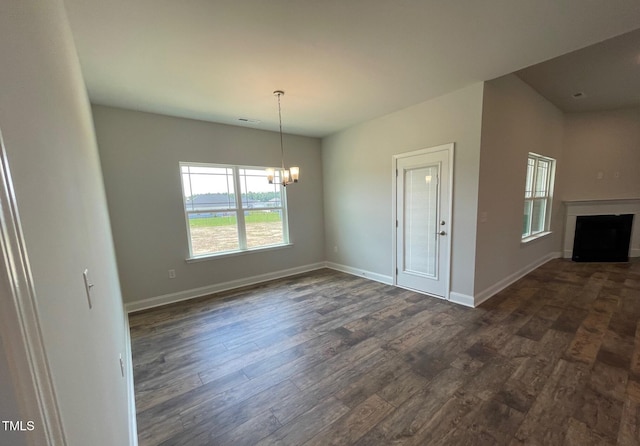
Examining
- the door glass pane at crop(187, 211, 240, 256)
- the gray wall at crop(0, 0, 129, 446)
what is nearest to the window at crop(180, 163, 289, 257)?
the door glass pane at crop(187, 211, 240, 256)

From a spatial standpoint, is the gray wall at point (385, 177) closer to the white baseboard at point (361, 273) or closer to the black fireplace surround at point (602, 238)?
the white baseboard at point (361, 273)

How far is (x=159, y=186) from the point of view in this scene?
3629 mm

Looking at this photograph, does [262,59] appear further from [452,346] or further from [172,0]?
[452,346]

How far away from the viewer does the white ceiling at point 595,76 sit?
2801 millimetres

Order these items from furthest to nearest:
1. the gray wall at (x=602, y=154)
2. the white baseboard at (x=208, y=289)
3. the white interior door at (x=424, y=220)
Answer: the gray wall at (x=602, y=154) < the white baseboard at (x=208, y=289) < the white interior door at (x=424, y=220)

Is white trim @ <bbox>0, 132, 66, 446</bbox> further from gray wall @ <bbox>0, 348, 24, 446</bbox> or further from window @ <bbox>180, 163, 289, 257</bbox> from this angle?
window @ <bbox>180, 163, 289, 257</bbox>

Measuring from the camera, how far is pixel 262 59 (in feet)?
7.55

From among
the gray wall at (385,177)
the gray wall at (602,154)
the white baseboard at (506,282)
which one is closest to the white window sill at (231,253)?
the gray wall at (385,177)

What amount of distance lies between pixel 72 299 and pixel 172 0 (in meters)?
1.86

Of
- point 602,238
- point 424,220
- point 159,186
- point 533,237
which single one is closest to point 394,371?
point 424,220

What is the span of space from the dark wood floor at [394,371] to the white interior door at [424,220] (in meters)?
0.40

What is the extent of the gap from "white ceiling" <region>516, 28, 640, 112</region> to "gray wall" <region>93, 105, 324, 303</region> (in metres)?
4.09

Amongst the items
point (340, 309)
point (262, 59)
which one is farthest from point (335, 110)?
point (340, 309)

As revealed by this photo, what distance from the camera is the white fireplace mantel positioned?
4.96 m
